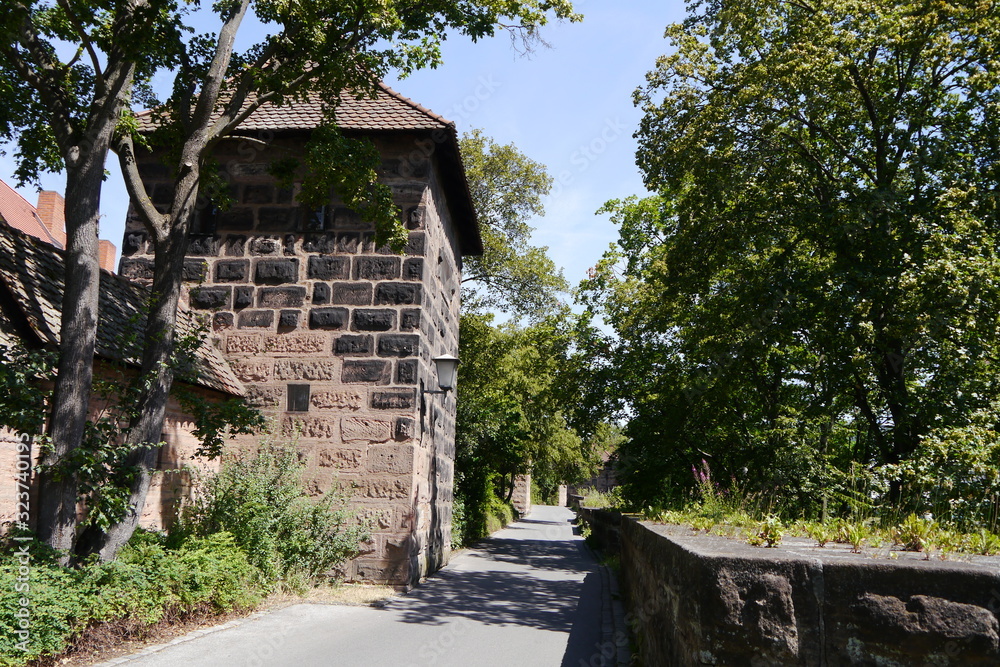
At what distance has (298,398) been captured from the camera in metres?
10.0

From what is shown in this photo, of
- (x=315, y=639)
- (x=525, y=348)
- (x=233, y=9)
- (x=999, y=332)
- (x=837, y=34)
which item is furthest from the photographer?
(x=525, y=348)

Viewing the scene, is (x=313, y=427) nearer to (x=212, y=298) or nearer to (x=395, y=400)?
(x=395, y=400)

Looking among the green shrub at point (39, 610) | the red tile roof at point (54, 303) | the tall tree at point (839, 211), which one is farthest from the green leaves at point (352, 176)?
the tall tree at point (839, 211)

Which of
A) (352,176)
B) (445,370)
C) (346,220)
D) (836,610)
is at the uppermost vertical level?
(346,220)

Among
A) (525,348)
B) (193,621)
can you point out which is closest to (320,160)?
(193,621)

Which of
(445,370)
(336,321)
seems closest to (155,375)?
(336,321)

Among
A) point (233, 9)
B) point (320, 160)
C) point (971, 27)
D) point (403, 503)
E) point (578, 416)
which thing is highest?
point (971, 27)

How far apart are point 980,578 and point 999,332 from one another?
7394 mm

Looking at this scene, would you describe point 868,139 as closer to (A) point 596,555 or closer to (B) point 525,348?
(A) point 596,555

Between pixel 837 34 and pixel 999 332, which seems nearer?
pixel 999 332

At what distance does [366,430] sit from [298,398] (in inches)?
41.7

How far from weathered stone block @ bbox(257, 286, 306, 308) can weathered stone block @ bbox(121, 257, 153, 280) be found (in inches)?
66.7

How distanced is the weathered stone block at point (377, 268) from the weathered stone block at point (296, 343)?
997mm

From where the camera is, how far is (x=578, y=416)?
19.4 metres
